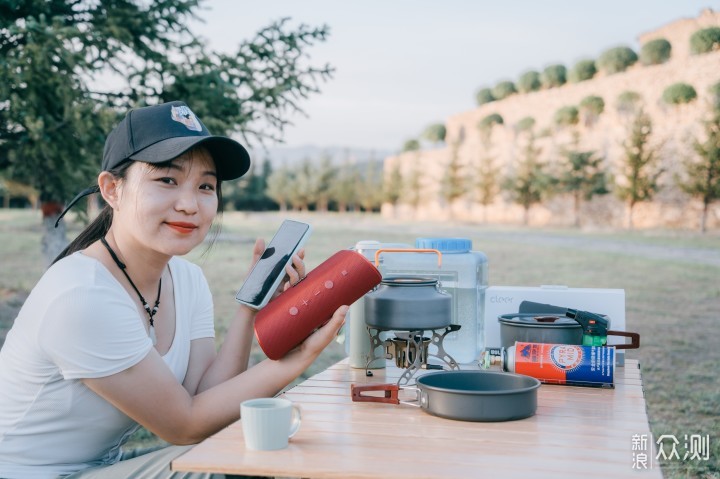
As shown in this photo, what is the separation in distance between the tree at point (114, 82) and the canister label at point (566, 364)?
4.30 meters

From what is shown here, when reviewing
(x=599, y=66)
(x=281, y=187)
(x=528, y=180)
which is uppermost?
(x=599, y=66)

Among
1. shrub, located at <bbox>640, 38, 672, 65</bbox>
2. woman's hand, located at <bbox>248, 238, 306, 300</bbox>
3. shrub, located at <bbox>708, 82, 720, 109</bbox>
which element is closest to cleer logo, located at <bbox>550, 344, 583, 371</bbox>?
woman's hand, located at <bbox>248, 238, 306, 300</bbox>

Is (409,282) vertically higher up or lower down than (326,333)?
higher up

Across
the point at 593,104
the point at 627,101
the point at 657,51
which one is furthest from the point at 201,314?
the point at 657,51

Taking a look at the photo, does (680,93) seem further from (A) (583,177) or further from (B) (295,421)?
(B) (295,421)

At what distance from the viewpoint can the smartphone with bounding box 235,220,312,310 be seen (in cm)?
193

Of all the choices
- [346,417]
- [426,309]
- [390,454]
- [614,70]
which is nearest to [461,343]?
[426,309]

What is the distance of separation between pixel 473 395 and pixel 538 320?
0.67m

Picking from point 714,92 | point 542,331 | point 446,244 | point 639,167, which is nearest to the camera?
point 542,331

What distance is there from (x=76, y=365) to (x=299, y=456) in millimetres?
582

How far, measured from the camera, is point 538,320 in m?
2.17

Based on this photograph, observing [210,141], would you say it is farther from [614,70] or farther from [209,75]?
[614,70]

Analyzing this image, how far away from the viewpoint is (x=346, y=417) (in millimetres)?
1652

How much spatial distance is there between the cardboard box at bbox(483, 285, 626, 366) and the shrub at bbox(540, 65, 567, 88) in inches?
1761
